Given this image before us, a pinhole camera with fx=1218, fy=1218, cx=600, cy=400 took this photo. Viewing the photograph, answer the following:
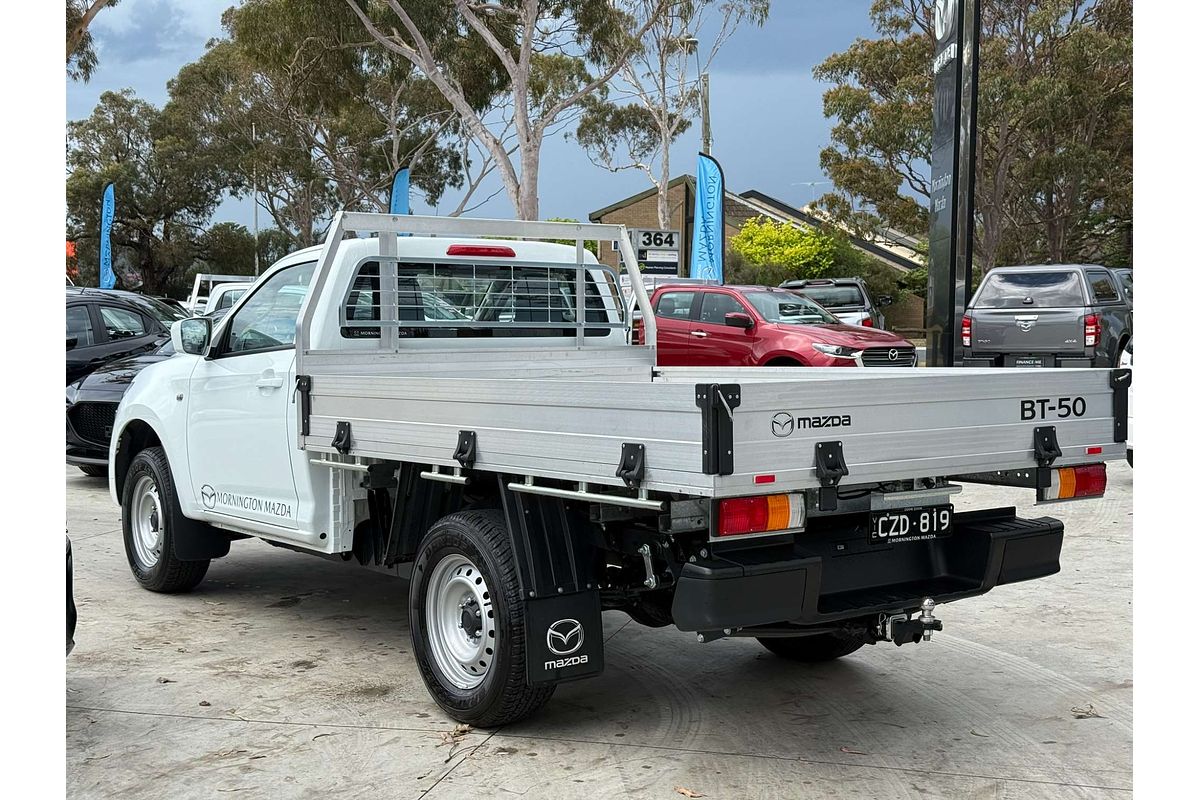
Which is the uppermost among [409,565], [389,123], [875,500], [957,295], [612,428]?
[389,123]

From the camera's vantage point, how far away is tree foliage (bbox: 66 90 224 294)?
53812 millimetres

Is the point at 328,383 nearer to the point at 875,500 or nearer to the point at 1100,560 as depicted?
the point at 875,500

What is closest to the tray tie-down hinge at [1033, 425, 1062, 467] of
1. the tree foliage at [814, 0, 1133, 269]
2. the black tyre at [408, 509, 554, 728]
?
the black tyre at [408, 509, 554, 728]

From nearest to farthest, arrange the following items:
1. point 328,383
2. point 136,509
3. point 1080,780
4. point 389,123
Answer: point 1080,780
point 328,383
point 136,509
point 389,123

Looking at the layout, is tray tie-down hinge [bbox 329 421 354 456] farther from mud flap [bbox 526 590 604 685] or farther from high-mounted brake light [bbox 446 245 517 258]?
high-mounted brake light [bbox 446 245 517 258]

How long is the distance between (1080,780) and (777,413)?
1808 mm

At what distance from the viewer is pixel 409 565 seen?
5.66 m

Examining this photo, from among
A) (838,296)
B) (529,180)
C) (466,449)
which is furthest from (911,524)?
(529,180)

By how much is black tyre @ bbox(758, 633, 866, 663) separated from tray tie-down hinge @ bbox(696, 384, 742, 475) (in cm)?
220

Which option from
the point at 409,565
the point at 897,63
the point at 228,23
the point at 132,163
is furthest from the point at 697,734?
the point at 132,163

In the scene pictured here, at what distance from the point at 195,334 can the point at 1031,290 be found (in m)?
13.6

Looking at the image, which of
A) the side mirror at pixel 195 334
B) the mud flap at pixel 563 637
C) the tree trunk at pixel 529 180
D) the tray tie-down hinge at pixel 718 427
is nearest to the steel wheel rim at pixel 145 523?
the side mirror at pixel 195 334

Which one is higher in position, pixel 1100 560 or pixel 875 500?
pixel 875 500

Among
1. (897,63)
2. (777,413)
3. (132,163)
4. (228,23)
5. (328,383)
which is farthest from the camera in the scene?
(132,163)
